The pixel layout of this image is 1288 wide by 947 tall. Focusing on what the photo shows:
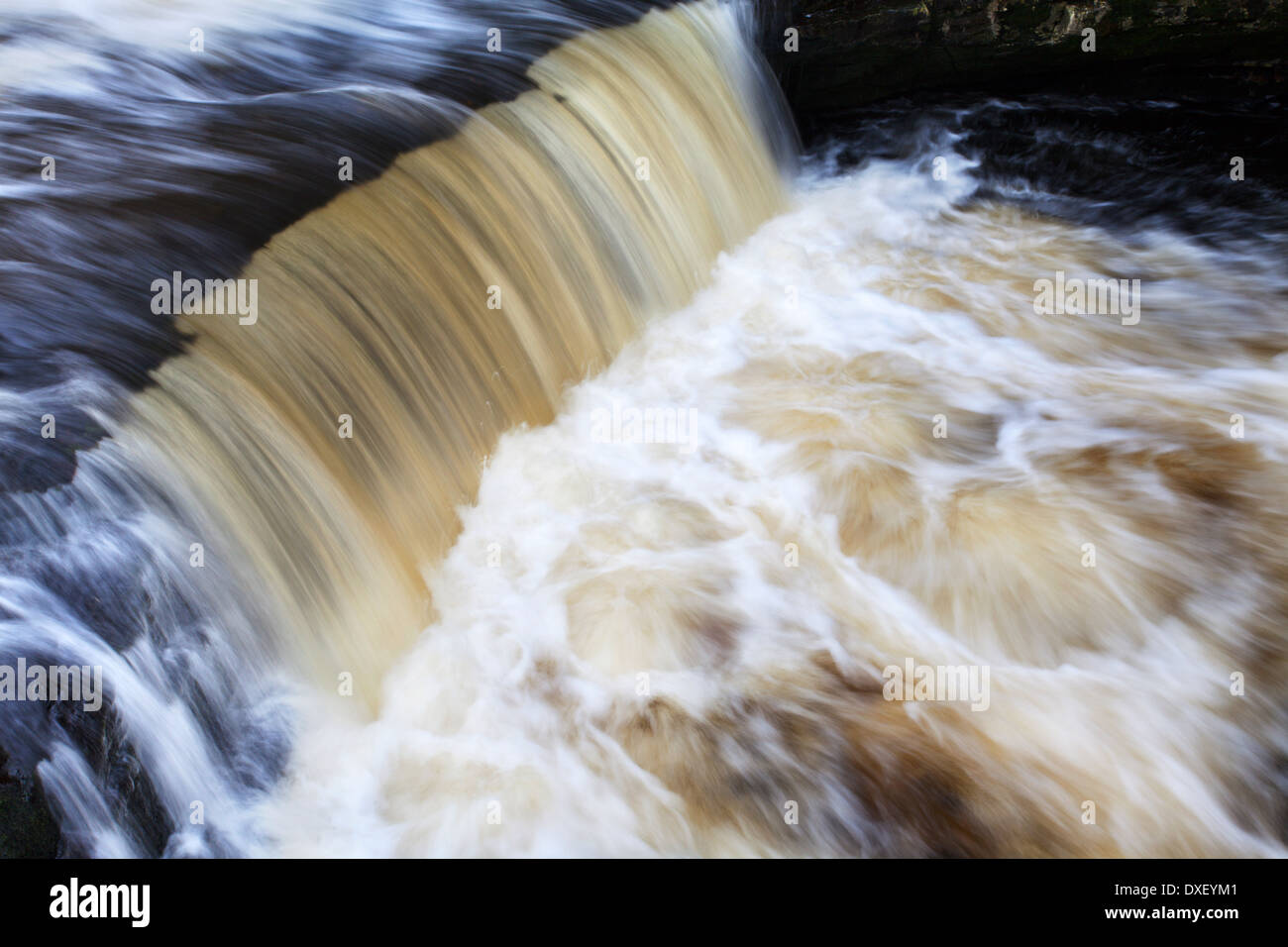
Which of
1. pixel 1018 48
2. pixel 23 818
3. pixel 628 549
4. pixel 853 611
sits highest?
pixel 1018 48

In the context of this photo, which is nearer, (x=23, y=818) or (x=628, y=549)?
(x=23, y=818)

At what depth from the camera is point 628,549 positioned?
166 inches

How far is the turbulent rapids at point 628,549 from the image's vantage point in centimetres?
311

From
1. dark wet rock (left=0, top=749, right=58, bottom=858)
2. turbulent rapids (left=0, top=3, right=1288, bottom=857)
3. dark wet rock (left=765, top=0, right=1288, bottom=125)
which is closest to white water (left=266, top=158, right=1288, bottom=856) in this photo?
turbulent rapids (left=0, top=3, right=1288, bottom=857)

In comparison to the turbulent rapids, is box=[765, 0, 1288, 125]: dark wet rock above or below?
above

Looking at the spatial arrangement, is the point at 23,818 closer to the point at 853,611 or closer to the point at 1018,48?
the point at 853,611

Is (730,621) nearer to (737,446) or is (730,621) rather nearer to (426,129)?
(737,446)

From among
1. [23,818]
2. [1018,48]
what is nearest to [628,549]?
[23,818]

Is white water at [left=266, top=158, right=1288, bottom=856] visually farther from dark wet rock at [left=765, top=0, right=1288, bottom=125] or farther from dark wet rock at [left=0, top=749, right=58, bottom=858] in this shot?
dark wet rock at [left=765, top=0, right=1288, bottom=125]

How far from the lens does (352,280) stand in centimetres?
404

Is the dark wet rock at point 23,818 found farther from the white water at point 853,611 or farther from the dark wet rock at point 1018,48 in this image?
the dark wet rock at point 1018,48

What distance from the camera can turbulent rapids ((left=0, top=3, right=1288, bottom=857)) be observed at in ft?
10.2
